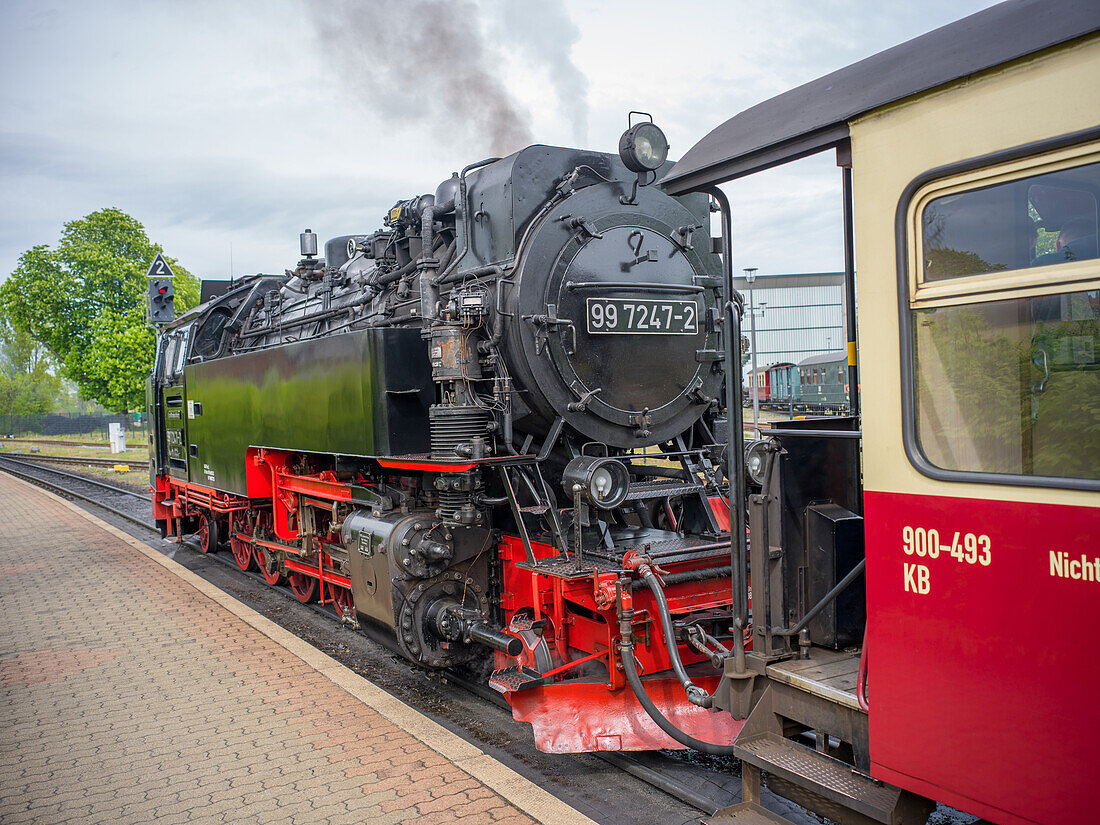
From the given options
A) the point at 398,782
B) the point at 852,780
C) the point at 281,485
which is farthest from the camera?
the point at 281,485

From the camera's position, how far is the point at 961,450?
229 centimetres

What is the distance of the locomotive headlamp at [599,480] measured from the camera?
4477 mm

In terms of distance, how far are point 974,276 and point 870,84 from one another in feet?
2.38

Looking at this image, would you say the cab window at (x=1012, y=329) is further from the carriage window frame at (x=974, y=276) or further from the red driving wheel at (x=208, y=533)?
the red driving wheel at (x=208, y=533)

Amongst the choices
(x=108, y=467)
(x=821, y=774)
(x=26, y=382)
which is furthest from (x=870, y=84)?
(x=26, y=382)

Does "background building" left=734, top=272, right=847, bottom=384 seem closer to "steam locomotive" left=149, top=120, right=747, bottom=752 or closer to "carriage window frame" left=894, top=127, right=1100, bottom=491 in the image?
"steam locomotive" left=149, top=120, right=747, bottom=752

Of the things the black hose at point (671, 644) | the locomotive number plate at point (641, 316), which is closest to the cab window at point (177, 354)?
the locomotive number plate at point (641, 316)

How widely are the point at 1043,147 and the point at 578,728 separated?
10.6 feet

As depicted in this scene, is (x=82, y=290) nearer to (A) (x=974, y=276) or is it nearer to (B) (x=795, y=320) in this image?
(B) (x=795, y=320)

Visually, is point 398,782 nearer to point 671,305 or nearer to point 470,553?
point 470,553

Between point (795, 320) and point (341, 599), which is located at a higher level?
point (795, 320)

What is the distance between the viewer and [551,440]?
16.1 feet

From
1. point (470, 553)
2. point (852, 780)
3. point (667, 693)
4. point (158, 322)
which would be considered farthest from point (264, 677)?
point (158, 322)

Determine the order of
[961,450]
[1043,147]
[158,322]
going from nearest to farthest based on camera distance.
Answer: [1043,147] → [961,450] → [158,322]
